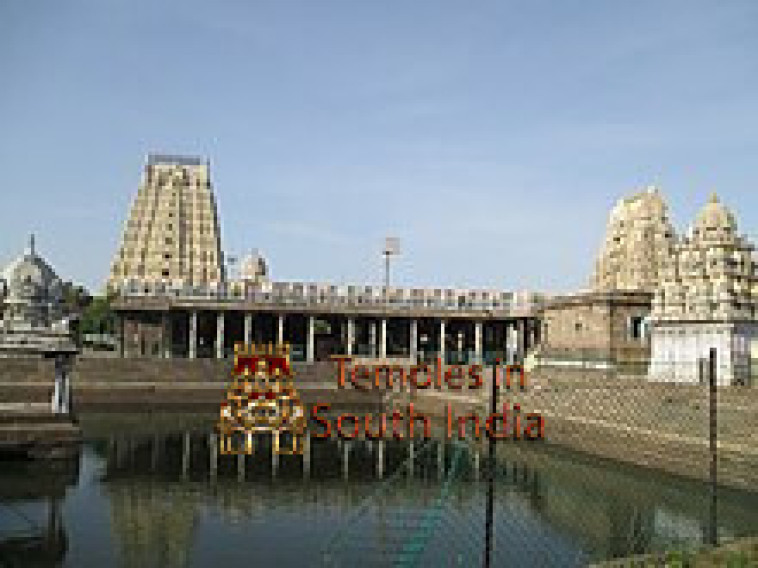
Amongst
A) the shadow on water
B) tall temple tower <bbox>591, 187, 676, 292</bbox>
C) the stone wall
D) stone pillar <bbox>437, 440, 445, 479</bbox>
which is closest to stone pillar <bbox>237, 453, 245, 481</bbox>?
the shadow on water

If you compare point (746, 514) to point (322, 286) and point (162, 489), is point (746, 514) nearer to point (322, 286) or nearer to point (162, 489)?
point (162, 489)

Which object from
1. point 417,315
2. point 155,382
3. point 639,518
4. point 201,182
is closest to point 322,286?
point 417,315

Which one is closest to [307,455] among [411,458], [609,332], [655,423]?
[411,458]

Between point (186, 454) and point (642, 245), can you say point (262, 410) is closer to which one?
point (186, 454)

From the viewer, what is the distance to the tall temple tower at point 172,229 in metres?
68.9

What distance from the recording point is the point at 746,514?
15047 mm

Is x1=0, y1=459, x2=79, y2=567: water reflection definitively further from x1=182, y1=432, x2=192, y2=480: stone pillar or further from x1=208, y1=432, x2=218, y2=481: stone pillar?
x1=208, y1=432, x2=218, y2=481: stone pillar

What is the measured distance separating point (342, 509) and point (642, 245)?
34849mm

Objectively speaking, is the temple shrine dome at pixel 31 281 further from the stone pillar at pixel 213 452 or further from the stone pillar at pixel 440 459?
the stone pillar at pixel 440 459

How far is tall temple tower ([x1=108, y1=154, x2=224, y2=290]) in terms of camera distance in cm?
6888

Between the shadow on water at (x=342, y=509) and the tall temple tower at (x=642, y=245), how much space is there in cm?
2410

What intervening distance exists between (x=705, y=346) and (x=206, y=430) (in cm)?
1930

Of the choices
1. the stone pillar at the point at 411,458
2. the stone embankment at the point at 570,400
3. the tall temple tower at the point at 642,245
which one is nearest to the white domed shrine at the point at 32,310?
the stone pillar at the point at 411,458

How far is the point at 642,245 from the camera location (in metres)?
44.9
